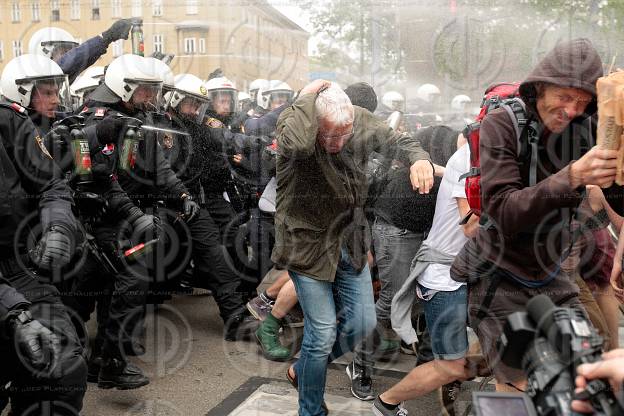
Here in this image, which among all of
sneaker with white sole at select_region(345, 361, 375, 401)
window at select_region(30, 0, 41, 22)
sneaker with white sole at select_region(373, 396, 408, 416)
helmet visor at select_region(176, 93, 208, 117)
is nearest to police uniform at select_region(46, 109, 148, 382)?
helmet visor at select_region(176, 93, 208, 117)

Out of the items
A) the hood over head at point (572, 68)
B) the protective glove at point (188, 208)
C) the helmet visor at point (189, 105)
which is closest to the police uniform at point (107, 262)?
the protective glove at point (188, 208)

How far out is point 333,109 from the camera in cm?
313

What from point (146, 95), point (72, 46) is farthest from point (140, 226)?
point (72, 46)

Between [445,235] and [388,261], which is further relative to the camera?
[388,261]

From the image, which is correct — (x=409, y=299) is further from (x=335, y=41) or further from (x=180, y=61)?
(x=180, y=61)

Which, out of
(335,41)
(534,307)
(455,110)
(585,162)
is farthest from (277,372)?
A: (455,110)

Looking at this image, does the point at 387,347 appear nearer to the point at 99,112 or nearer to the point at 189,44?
the point at 99,112

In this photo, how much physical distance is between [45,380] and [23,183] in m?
0.88

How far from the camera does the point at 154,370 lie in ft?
15.2

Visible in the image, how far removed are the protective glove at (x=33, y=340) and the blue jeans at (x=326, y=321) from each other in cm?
120

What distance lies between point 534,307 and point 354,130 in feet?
7.59

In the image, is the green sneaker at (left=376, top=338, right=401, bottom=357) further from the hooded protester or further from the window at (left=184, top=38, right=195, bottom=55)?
the window at (left=184, top=38, right=195, bottom=55)

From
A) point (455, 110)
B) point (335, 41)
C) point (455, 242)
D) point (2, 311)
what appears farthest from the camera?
point (455, 110)

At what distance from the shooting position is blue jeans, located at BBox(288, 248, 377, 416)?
3.35 meters
